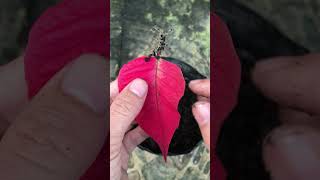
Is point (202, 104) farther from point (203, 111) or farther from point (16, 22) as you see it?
point (16, 22)

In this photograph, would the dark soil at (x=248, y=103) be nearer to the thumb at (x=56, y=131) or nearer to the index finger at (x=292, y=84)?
the index finger at (x=292, y=84)

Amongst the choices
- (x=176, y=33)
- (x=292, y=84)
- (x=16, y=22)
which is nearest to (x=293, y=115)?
(x=292, y=84)

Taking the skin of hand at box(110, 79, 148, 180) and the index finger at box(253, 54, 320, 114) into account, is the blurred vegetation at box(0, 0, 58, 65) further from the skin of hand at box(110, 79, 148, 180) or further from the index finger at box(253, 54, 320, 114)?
the index finger at box(253, 54, 320, 114)

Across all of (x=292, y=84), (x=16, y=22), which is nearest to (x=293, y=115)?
(x=292, y=84)

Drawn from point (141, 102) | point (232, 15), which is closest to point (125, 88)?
point (141, 102)

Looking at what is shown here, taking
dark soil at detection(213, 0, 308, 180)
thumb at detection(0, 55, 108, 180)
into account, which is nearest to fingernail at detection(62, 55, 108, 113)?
thumb at detection(0, 55, 108, 180)

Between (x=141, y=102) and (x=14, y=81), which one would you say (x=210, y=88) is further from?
(x=14, y=81)
